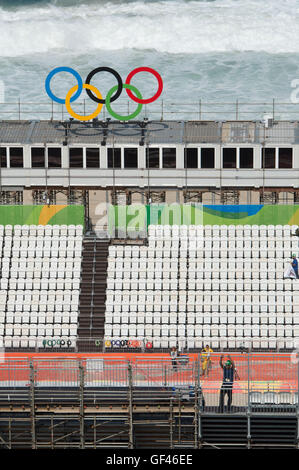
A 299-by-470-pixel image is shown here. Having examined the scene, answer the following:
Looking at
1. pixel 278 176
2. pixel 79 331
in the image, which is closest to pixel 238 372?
pixel 79 331

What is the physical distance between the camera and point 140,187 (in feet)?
236

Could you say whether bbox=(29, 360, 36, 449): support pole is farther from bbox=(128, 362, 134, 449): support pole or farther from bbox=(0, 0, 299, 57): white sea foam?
bbox=(0, 0, 299, 57): white sea foam

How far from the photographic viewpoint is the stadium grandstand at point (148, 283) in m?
56.9

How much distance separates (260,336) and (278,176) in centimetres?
1123

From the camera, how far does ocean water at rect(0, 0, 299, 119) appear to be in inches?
4665

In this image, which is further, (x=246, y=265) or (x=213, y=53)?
(x=213, y=53)

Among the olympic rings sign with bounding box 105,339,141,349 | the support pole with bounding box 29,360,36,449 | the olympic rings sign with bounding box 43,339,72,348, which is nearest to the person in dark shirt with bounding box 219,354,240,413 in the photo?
the olympic rings sign with bounding box 105,339,141,349

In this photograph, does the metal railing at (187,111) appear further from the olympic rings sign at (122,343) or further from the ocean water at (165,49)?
the olympic rings sign at (122,343)

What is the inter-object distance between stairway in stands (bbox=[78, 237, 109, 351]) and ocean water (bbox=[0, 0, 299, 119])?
1762 inches

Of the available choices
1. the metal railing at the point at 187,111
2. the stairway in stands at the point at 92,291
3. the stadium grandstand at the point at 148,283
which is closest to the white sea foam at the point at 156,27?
the metal railing at the point at 187,111

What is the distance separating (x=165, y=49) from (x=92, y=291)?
70.6 meters

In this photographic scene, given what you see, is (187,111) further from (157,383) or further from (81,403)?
(81,403)

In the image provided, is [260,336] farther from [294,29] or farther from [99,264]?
[294,29]

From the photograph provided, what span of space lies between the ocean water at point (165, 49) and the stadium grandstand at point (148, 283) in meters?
40.4
